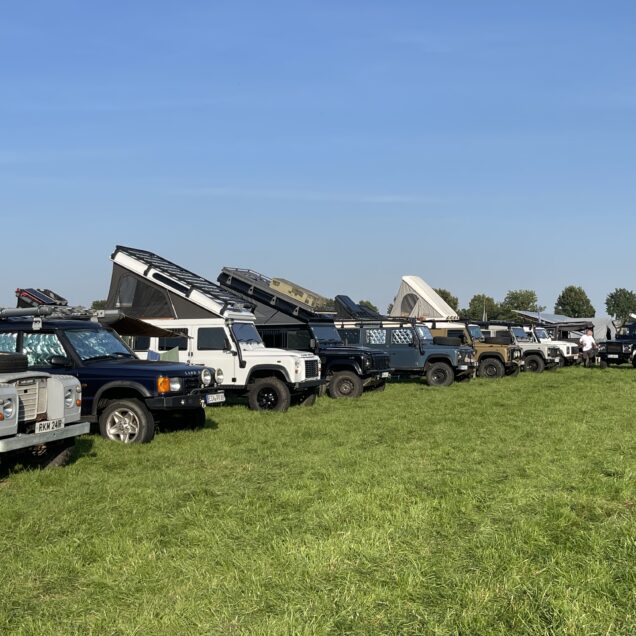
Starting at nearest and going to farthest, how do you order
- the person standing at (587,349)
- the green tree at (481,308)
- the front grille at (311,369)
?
the front grille at (311,369)
the person standing at (587,349)
the green tree at (481,308)

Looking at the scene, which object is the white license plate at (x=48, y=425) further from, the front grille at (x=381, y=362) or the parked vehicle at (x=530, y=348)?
the parked vehicle at (x=530, y=348)

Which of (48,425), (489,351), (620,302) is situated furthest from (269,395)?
(620,302)

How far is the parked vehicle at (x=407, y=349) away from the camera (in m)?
19.7

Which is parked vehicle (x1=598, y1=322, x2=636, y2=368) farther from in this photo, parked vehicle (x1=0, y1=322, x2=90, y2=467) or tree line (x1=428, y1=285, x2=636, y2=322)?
tree line (x1=428, y1=285, x2=636, y2=322)

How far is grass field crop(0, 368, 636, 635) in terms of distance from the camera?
378cm

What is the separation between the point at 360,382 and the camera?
16297 mm

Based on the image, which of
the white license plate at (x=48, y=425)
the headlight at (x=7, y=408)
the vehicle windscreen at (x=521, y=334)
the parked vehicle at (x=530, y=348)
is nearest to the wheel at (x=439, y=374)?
the parked vehicle at (x=530, y=348)

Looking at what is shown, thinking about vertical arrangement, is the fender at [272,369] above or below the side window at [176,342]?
below

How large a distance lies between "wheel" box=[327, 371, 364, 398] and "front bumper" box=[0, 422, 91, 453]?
8935 mm

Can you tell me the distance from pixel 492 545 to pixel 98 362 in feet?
22.7

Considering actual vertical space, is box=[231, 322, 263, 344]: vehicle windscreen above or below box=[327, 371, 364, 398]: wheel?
above

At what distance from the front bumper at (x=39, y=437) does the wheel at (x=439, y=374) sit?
42.9ft

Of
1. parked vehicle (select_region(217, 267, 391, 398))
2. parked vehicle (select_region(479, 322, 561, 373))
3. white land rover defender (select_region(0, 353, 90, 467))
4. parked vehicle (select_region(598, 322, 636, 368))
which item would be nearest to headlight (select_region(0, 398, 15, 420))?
white land rover defender (select_region(0, 353, 90, 467))

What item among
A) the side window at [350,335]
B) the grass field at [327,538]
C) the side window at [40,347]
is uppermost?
the side window at [350,335]
